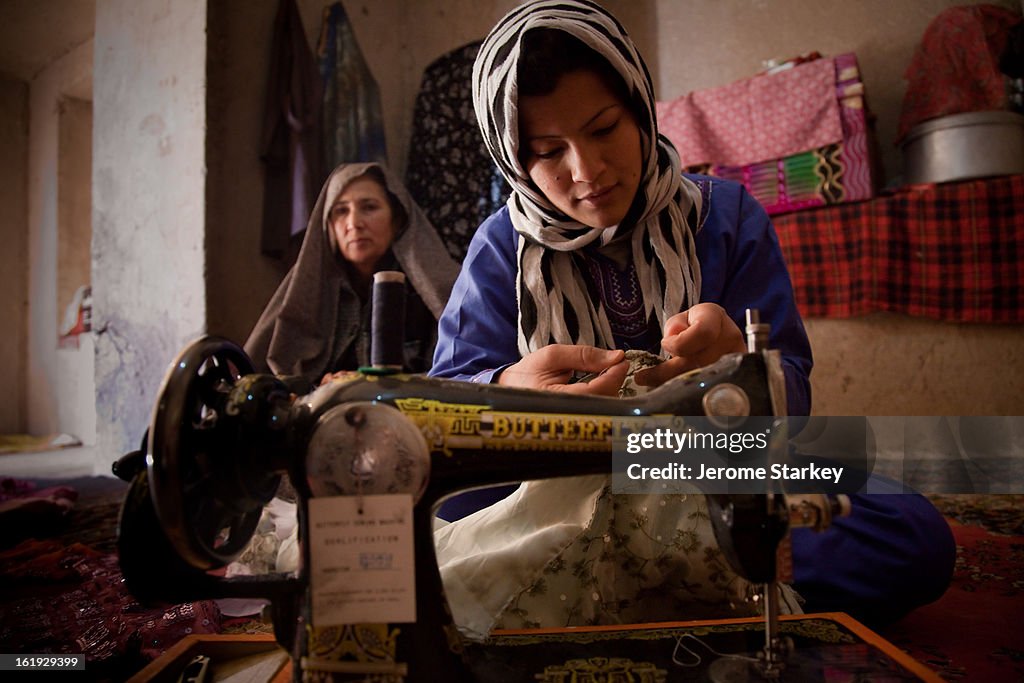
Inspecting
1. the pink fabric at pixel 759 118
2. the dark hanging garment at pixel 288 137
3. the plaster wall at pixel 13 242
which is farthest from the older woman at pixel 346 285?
the plaster wall at pixel 13 242

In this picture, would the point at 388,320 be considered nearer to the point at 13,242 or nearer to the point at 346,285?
the point at 346,285

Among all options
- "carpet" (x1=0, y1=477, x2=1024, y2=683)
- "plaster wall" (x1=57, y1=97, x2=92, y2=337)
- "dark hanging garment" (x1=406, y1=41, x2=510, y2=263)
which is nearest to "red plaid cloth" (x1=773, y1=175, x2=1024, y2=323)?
"carpet" (x1=0, y1=477, x2=1024, y2=683)

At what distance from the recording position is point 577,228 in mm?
1192

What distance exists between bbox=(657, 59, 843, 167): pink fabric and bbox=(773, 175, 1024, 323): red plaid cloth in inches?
13.5

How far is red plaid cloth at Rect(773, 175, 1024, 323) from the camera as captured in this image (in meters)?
2.43

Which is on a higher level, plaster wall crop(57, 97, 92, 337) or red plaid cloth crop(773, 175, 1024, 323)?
plaster wall crop(57, 97, 92, 337)

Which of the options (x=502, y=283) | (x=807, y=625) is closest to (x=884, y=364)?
(x=502, y=283)

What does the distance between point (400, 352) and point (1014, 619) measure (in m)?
1.27

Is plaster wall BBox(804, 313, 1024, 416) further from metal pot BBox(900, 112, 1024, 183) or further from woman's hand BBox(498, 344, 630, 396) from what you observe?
woman's hand BBox(498, 344, 630, 396)

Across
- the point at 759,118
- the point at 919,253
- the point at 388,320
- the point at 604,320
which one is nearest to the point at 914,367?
the point at 919,253

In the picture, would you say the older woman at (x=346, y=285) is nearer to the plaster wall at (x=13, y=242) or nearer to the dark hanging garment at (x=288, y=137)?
the dark hanging garment at (x=288, y=137)

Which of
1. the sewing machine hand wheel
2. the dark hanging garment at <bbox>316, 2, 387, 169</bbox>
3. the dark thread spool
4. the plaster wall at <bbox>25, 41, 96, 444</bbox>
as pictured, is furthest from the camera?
the plaster wall at <bbox>25, 41, 96, 444</bbox>

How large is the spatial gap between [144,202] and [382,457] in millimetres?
2846

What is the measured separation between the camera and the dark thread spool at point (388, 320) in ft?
2.14
